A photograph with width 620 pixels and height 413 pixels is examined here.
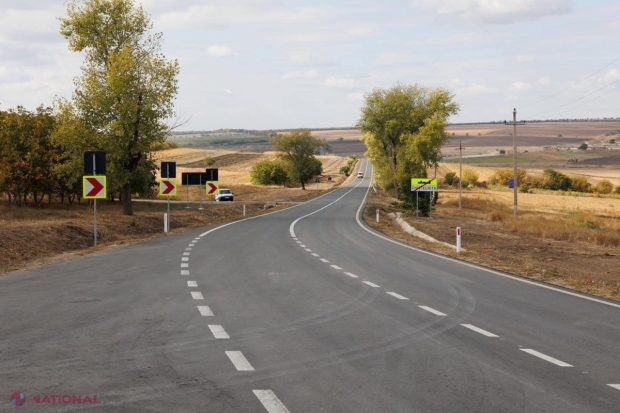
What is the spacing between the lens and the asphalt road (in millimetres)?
6730

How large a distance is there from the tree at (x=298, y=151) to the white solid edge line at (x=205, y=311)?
11905 centimetres

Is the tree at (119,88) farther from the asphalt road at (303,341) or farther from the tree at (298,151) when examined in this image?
the tree at (298,151)

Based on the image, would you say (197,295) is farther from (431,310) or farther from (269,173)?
(269,173)

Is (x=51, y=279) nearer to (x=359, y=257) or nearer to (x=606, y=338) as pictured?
(x=359, y=257)

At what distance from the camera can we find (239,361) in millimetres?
8180

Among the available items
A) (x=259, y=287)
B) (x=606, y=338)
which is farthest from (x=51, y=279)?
(x=606, y=338)

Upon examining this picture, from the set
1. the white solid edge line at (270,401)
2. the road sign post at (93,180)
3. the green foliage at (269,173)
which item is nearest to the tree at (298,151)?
the green foliage at (269,173)

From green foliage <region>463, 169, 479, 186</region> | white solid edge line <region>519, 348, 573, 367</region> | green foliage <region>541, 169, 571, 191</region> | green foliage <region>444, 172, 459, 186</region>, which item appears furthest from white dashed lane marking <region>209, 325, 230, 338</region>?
green foliage <region>541, 169, 571, 191</region>

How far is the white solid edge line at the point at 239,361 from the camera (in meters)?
7.83

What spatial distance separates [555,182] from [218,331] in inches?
4982

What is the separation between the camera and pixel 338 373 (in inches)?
302

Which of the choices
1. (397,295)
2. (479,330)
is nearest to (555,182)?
(397,295)

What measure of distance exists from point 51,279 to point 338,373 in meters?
10.5

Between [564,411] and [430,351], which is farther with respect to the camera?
[430,351]
